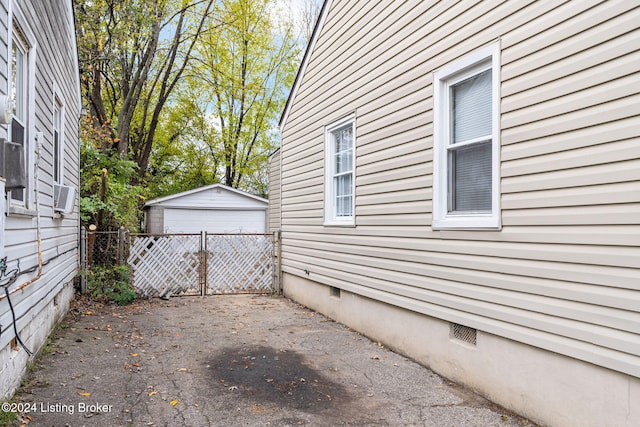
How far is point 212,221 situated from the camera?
61.3ft

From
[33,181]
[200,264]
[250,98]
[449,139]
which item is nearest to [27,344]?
[33,181]

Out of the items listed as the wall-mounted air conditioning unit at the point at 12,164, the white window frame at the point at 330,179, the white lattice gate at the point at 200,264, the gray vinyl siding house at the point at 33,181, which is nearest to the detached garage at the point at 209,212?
the white lattice gate at the point at 200,264

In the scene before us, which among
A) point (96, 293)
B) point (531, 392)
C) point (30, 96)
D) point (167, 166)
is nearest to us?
point (531, 392)

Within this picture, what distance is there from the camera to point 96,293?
8742mm

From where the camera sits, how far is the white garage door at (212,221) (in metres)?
18.4

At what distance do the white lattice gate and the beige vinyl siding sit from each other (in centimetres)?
410

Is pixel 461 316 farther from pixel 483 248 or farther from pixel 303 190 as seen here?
pixel 303 190

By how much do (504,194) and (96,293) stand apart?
7670 millimetres

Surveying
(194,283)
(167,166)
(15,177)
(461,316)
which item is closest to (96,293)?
(194,283)

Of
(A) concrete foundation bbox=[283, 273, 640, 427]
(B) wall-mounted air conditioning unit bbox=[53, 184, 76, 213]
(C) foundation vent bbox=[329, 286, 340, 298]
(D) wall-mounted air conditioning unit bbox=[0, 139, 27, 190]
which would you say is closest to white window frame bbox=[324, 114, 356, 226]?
(C) foundation vent bbox=[329, 286, 340, 298]

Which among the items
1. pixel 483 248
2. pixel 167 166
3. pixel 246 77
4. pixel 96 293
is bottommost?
pixel 96 293

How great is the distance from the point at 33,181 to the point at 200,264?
5257mm

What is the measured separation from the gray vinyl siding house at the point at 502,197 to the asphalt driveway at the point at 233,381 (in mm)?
427

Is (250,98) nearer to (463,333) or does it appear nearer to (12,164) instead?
(463,333)
